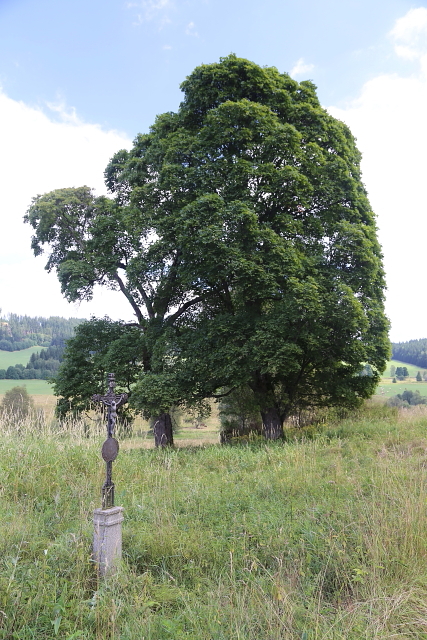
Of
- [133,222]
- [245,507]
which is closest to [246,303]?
[133,222]

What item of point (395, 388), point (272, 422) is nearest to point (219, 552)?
point (272, 422)

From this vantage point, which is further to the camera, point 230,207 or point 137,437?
point 230,207

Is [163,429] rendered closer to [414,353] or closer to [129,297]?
[129,297]

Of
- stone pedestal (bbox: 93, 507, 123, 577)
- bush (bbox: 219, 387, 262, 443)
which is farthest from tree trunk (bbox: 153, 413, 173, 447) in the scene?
Answer: stone pedestal (bbox: 93, 507, 123, 577)

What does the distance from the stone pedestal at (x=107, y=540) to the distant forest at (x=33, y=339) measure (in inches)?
1714

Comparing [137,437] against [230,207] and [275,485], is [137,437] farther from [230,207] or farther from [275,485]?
[230,207]

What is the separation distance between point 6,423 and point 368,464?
6515 millimetres

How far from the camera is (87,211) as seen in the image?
49.8 ft

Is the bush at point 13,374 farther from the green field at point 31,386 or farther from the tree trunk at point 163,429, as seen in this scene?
the tree trunk at point 163,429

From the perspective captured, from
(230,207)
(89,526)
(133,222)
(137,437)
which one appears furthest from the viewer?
(133,222)

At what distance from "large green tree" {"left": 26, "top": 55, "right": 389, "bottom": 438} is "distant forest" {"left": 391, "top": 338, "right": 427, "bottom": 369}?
85.2ft

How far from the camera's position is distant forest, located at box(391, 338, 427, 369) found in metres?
35.2

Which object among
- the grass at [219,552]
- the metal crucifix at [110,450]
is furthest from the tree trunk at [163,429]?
the metal crucifix at [110,450]

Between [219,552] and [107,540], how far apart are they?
1.01 m
